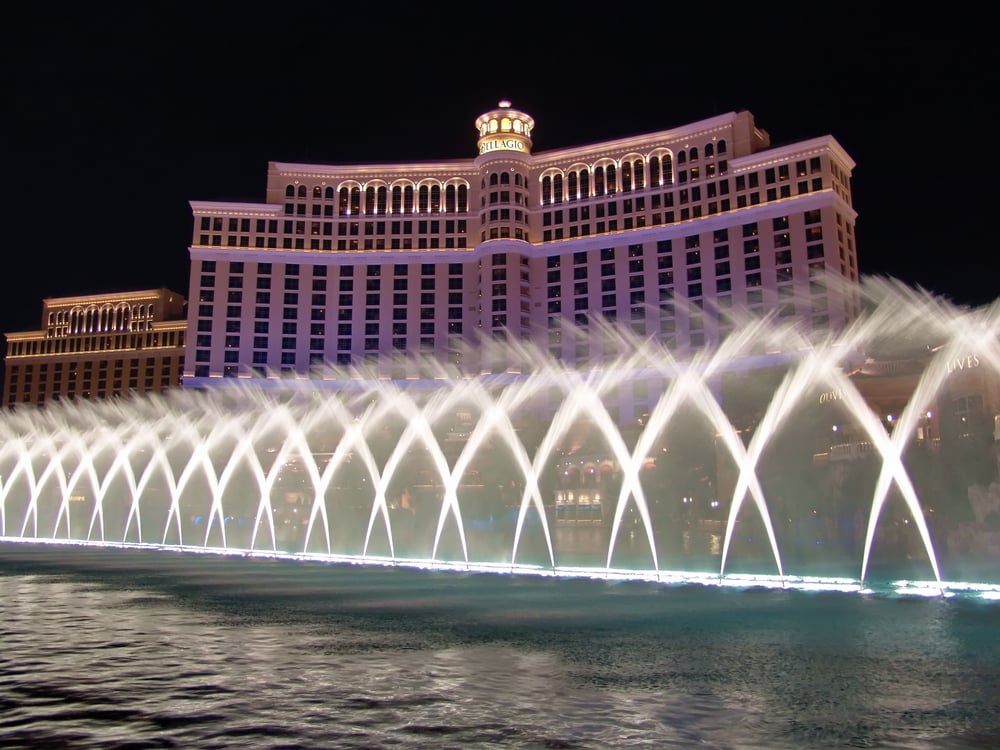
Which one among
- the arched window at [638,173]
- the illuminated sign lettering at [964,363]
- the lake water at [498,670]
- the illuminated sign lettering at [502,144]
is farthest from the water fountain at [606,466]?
the illuminated sign lettering at [502,144]

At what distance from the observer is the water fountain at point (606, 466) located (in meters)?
39.4

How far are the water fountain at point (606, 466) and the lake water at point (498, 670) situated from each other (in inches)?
375

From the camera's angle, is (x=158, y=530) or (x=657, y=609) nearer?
(x=657, y=609)

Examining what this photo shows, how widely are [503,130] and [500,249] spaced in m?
17.4

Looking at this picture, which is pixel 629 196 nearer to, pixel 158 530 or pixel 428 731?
pixel 158 530

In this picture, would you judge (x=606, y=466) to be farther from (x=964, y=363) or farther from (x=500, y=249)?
(x=964, y=363)

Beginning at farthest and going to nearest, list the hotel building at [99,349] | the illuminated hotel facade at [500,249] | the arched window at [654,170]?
the hotel building at [99,349] < the arched window at [654,170] < the illuminated hotel facade at [500,249]

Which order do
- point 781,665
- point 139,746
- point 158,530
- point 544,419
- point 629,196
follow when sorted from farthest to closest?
1. point 629,196
2. point 544,419
3. point 158,530
4. point 781,665
5. point 139,746

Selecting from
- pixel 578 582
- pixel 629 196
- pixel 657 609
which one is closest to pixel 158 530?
pixel 578 582

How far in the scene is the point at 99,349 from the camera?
149m

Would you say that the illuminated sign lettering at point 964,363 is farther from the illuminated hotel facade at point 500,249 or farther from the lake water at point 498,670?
the illuminated hotel facade at point 500,249

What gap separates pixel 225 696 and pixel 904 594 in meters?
20.9

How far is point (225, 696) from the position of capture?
11.6m

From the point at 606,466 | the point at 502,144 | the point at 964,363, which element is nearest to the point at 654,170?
the point at 502,144
